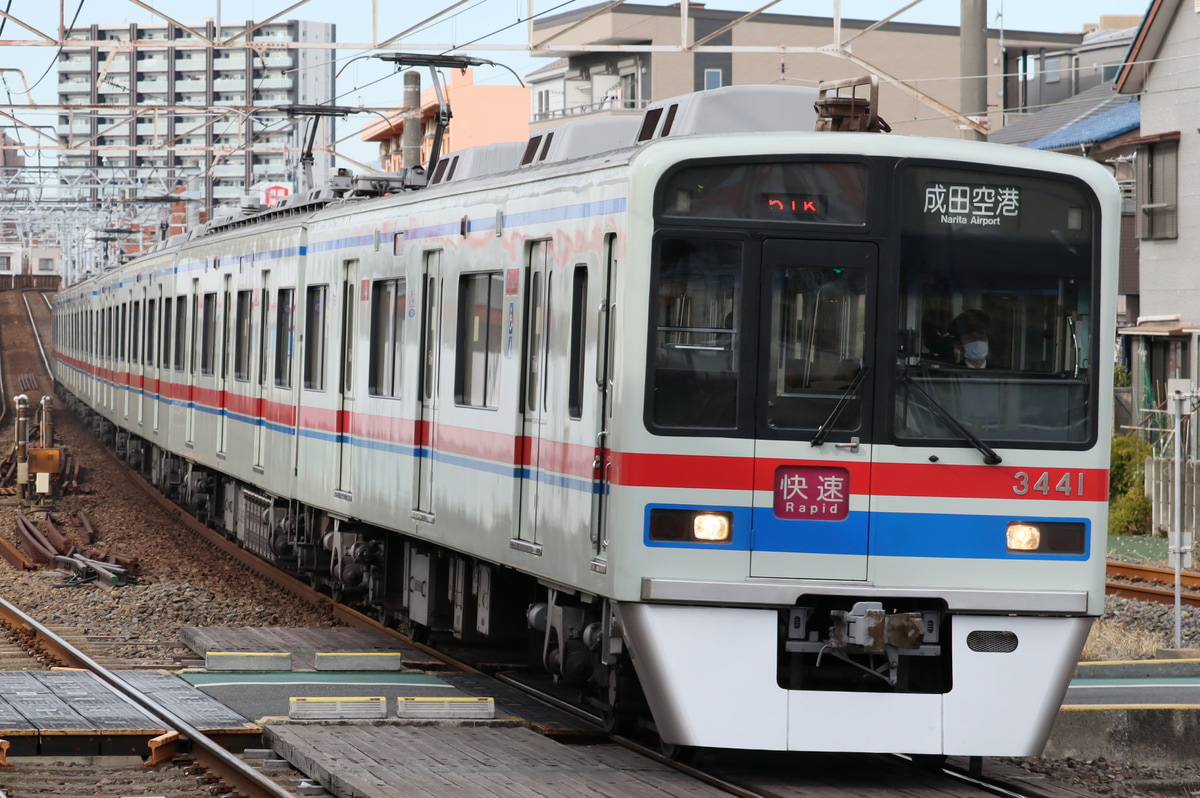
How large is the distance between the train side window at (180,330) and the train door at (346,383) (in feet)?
25.7

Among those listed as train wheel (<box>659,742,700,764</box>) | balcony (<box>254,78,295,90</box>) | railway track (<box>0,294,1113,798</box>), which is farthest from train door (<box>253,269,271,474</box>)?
balcony (<box>254,78,295,90</box>)

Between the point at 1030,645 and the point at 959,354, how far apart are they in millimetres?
1217

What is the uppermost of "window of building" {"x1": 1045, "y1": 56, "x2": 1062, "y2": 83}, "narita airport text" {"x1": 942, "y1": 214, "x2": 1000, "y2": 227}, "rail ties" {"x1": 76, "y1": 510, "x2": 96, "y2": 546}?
"window of building" {"x1": 1045, "y1": 56, "x2": 1062, "y2": 83}

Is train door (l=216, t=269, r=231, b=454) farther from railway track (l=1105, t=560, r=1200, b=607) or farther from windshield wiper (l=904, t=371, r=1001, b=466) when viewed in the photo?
windshield wiper (l=904, t=371, r=1001, b=466)

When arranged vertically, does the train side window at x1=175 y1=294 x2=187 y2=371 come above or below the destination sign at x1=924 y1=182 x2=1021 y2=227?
below

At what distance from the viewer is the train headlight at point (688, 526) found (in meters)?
6.93

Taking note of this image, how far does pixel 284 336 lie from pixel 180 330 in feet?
20.5

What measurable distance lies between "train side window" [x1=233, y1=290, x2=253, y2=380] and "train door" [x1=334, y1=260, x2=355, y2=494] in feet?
12.1

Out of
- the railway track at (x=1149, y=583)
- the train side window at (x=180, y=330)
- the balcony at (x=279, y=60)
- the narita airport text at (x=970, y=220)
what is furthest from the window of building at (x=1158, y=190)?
the balcony at (x=279, y=60)

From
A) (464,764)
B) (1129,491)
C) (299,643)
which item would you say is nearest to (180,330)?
(299,643)

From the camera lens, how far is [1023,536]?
7.06 meters

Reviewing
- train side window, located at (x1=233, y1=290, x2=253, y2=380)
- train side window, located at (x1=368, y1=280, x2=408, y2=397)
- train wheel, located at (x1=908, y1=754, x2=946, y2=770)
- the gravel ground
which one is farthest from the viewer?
train side window, located at (x1=233, y1=290, x2=253, y2=380)

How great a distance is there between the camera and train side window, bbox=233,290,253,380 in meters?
15.6

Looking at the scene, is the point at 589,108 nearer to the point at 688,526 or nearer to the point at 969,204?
the point at 969,204
